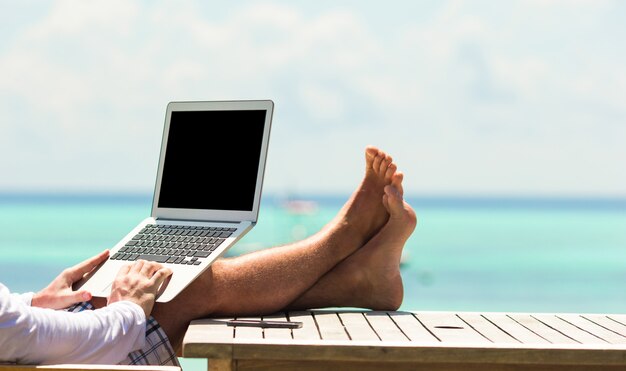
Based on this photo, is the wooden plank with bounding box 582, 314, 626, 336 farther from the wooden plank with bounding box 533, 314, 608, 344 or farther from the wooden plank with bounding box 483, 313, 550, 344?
the wooden plank with bounding box 483, 313, 550, 344

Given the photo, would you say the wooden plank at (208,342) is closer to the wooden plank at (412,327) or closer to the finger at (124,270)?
the finger at (124,270)

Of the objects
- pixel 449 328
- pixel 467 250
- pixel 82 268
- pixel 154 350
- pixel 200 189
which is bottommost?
pixel 154 350

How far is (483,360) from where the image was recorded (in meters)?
2.27

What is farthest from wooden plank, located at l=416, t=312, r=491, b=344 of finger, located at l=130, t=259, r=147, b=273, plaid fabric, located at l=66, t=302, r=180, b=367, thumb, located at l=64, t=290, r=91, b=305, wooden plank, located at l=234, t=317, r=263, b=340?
thumb, located at l=64, t=290, r=91, b=305

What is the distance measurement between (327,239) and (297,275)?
191mm

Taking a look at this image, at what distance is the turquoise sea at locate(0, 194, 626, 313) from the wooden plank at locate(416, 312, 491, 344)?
15.2m

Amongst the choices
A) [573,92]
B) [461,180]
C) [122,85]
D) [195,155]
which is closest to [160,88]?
[122,85]

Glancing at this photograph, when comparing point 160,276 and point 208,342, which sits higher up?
point 160,276

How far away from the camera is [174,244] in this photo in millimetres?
2801

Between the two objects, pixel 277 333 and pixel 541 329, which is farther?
pixel 541 329

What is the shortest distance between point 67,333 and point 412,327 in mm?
964

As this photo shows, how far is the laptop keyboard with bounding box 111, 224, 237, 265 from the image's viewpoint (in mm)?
2707

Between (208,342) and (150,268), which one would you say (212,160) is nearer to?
(150,268)

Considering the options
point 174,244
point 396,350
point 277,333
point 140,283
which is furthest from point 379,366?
point 174,244
